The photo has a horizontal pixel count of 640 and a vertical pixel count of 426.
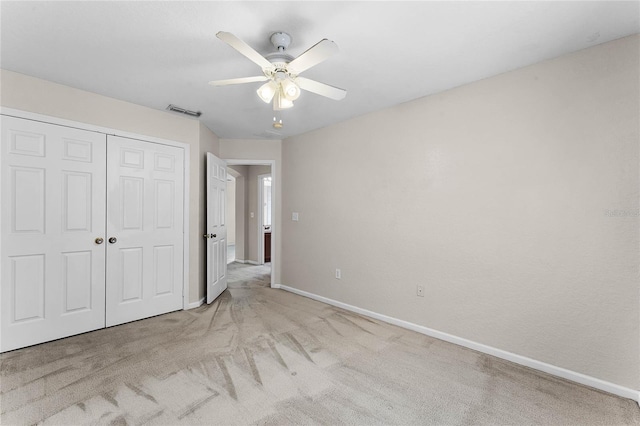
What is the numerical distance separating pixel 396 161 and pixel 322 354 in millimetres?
2061

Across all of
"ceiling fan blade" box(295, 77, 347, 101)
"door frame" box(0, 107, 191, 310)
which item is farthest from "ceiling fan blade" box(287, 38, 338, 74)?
"door frame" box(0, 107, 191, 310)

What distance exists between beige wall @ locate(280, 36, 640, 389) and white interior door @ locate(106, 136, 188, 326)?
6.88 ft

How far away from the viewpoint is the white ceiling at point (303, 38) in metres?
1.69

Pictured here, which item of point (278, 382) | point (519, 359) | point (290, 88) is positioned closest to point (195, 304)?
point (278, 382)

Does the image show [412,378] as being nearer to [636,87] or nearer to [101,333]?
[636,87]

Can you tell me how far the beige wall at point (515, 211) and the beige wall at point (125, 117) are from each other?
6.24 ft

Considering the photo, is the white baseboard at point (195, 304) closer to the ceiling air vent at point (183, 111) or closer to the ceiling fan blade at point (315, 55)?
the ceiling air vent at point (183, 111)

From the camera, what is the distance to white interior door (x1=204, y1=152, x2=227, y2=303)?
3770mm

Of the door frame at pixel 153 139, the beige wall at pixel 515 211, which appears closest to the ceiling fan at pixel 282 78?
the beige wall at pixel 515 211

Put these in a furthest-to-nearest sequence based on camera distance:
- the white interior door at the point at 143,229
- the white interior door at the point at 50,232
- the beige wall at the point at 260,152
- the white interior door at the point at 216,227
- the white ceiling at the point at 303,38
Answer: the beige wall at the point at 260,152, the white interior door at the point at 216,227, the white interior door at the point at 143,229, the white interior door at the point at 50,232, the white ceiling at the point at 303,38

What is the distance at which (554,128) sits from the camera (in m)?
2.19

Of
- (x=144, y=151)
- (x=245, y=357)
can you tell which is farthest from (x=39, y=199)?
(x=245, y=357)

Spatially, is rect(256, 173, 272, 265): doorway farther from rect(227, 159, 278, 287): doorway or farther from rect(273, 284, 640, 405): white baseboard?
rect(273, 284, 640, 405): white baseboard

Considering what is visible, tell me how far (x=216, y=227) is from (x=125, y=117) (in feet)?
5.48
